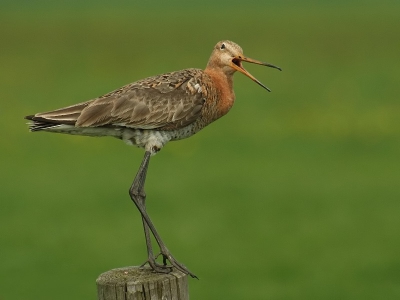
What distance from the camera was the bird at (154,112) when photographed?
30.8 feet

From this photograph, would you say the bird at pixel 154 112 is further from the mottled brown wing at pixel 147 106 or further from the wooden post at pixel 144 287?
the wooden post at pixel 144 287

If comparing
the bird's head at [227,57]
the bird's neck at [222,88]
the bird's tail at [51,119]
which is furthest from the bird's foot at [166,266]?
the bird's head at [227,57]

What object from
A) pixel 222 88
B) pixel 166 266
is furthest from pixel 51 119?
pixel 222 88

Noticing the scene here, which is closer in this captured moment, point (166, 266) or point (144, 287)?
point (144, 287)

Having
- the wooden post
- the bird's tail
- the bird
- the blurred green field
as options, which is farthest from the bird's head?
the blurred green field

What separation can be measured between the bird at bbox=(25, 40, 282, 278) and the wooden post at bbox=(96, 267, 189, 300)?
1049 millimetres

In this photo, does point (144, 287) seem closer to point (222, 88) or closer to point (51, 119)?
point (51, 119)

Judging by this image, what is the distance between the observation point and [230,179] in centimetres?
2791

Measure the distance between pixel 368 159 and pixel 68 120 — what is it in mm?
21329

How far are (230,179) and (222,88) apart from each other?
57.6 ft

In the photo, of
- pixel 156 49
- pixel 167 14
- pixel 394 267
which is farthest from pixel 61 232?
pixel 167 14

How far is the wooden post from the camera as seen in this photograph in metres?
7.72

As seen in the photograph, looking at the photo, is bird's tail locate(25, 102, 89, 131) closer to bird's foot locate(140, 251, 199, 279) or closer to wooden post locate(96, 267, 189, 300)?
bird's foot locate(140, 251, 199, 279)

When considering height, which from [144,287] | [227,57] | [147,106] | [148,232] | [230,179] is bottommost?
[144,287]
